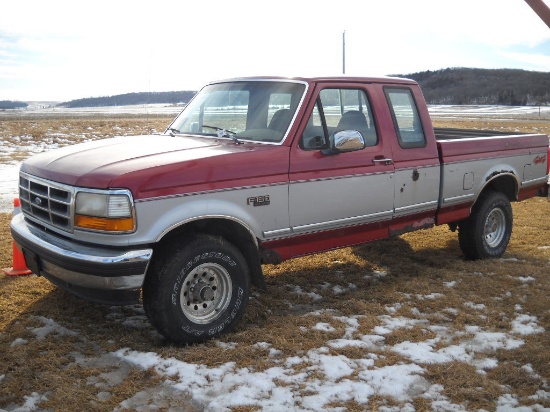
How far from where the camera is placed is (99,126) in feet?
109

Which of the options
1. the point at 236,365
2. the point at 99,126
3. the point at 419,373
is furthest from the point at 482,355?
the point at 99,126

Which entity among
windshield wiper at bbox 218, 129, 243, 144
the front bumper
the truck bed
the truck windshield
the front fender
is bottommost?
the front bumper

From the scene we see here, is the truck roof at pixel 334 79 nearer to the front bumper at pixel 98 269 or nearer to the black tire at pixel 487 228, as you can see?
the black tire at pixel 487 228

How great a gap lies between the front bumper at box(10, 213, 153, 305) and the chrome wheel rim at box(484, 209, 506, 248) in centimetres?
461

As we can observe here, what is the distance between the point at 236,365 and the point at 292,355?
0.44 m

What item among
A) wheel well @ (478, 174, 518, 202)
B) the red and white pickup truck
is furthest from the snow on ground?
wheel well @ (478, 174, 518, 202)

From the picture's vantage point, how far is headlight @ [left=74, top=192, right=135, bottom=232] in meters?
3.84

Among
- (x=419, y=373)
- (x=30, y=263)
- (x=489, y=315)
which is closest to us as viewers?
(x=419, y=373)

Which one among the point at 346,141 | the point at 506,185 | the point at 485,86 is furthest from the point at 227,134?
the point at 485,86

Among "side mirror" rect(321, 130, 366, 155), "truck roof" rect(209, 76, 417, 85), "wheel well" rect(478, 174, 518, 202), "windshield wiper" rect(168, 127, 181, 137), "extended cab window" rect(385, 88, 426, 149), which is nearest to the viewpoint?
"side mirror" rect(321, 130, 366, 155)

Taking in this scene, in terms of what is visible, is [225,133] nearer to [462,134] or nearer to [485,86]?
[462,134]

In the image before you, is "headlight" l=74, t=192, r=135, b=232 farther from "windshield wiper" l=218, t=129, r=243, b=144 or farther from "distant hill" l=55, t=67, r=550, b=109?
"distant hill" l=55, t=67, r=550, b=109

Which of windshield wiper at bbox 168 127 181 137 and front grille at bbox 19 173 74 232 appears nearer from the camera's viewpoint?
front grille at bbox 19 173 74 232

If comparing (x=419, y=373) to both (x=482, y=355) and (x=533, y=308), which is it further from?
(x=533, y=308)
